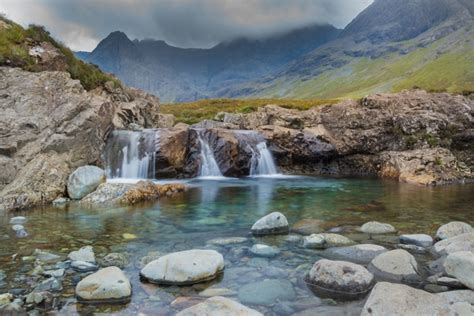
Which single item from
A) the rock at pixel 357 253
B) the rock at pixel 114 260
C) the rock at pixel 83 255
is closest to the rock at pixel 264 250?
the rock at pixel 357 253

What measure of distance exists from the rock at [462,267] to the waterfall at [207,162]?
2456 centimetres

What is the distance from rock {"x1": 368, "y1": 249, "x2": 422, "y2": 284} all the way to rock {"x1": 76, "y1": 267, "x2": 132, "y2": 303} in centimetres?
541

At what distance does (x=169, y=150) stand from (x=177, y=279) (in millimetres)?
21061

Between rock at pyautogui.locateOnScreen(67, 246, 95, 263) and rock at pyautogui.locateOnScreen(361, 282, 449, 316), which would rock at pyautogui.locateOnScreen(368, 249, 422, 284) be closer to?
rock at pyautogui.locateOnScreen(361, 282, 449, 316)

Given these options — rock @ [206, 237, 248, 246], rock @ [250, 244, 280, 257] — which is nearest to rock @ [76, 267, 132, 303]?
rock @ [250, 244, 280, 257]

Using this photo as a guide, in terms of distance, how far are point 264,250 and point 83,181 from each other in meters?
12.5

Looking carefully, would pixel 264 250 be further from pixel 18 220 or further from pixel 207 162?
pixel 207 162

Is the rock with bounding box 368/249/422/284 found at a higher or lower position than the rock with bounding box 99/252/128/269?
higher

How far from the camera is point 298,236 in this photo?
1301cm

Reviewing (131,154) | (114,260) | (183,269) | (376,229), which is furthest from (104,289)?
(131,154)

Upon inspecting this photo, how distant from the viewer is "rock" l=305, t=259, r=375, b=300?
836 centimetres

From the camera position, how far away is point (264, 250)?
11.1 meters

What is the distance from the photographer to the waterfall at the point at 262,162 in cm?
3494

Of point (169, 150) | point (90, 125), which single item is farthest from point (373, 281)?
point (169, 150)
